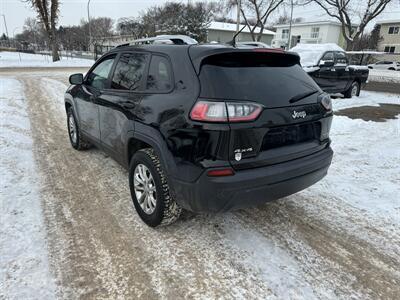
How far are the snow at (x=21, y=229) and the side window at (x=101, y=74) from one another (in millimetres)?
1487

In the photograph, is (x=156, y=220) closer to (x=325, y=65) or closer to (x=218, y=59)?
(x=218, y=59)

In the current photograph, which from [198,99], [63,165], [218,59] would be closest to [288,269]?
[198,99]

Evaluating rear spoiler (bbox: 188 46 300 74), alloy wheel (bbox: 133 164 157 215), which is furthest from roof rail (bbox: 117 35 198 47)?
alloy wheel (bbox: 133 164 157 215)

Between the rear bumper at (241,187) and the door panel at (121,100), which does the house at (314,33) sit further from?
the rear bumper at (241,187)

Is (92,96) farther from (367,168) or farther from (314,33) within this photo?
(314,33)

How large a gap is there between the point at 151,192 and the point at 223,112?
116 centimetres

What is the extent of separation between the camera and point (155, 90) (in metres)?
2.99

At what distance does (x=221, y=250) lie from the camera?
289cm

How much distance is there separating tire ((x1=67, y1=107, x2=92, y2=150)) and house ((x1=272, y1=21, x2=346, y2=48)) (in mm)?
54257

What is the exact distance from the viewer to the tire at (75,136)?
5264mm

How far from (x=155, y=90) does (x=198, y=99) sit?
64 centimetres

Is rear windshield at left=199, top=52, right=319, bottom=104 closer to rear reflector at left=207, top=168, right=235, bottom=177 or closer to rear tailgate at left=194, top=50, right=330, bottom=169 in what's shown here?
rear tailgate at left=194, top=50, right=330, bottom=169

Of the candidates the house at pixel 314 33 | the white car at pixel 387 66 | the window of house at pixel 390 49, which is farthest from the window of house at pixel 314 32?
the white car at pixel 387 66

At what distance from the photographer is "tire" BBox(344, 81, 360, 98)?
478 inches
